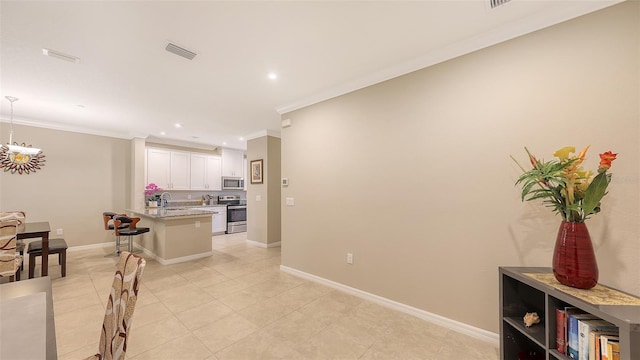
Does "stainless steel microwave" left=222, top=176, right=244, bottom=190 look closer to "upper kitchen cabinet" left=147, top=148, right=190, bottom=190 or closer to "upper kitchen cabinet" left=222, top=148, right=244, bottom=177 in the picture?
"upper kitchen cabinet" left=222, top=148, right=244, bottom=177

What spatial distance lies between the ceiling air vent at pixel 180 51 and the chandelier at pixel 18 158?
3.22m

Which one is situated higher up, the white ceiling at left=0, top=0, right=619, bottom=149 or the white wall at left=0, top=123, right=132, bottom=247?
the white ceiling at left=0, top=0, right=619, bottom=149

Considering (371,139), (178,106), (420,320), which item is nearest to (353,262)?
(420,320)

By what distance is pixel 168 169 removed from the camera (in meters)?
6.43

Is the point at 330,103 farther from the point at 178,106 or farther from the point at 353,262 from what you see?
the point at 178,106

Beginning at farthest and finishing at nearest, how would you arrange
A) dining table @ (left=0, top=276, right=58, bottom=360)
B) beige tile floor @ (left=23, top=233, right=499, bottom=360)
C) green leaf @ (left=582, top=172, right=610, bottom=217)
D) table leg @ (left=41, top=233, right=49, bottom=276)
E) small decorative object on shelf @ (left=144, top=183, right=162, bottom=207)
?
small decorative object on shelf @ (left=144, top=183, right=162, bottom=207)
table leg @ (left=41, top=233, right=49, bottom=276)
beige tile floor @ (left=23, top=233, right=499, bottom=360)
green leaf @ (left=582, top=172, right=610, bottom=217)
dining table @ (left=0, top=276, right=58, bottom=360)

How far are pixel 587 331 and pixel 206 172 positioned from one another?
25.3 feet

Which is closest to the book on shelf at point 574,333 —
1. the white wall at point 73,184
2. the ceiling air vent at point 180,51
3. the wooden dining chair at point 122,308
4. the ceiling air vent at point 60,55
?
the wooden dining chair at point 122,308

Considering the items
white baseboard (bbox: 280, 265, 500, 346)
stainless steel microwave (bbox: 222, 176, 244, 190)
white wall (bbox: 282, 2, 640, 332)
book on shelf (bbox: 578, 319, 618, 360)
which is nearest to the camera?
book on shelf (bbox: 578, 319, 618, 360)

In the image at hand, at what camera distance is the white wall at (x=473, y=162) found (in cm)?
166

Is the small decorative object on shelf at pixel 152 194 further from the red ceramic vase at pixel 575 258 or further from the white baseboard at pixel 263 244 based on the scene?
the red ceramic vase at pixel 575 258

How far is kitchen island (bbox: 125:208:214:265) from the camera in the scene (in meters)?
4.23

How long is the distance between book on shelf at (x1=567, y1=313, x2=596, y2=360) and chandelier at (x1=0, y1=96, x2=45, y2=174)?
6453 mm

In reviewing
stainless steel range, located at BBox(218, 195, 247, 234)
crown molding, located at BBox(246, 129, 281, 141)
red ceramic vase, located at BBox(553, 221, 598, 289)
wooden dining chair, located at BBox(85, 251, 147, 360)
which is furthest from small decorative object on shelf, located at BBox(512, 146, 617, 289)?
stainless steel range, located at BBox(218, 195, 247, 234)
